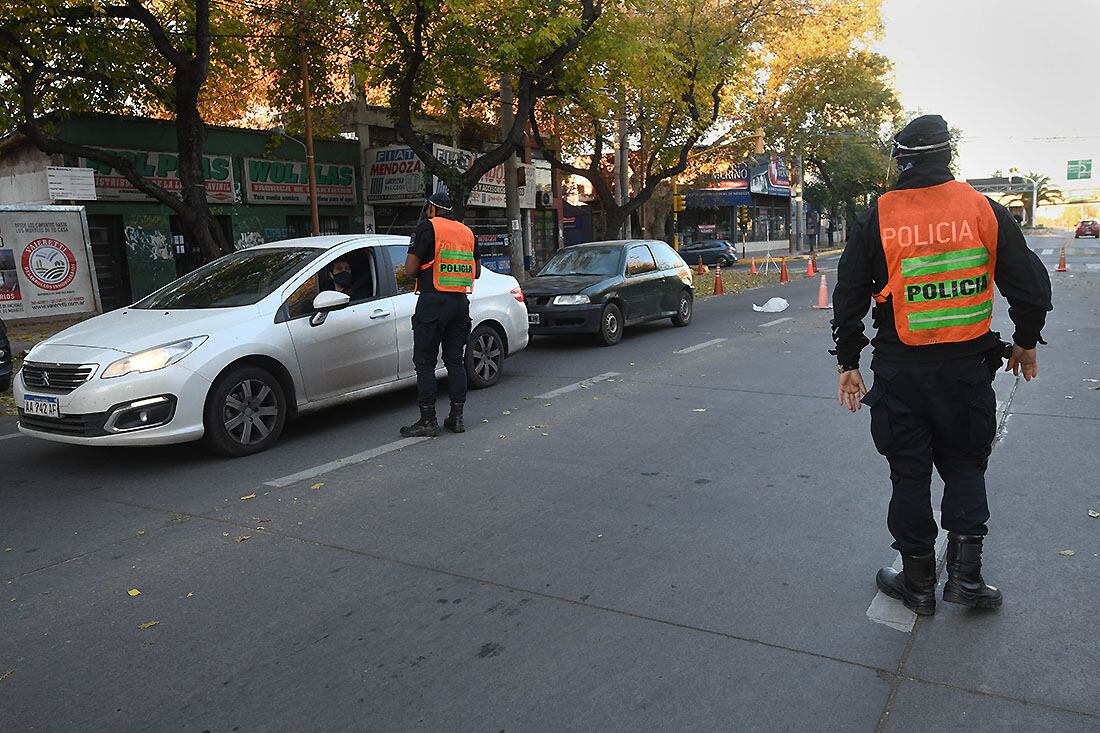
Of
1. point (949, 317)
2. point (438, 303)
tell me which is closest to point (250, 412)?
point (438, 303)

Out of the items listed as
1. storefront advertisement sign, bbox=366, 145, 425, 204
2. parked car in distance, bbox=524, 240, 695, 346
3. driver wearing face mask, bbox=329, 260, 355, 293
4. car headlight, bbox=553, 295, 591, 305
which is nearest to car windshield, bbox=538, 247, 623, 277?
parked car in distance, bbox=524, 240, 695, 346

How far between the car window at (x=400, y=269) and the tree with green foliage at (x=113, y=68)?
713 cm

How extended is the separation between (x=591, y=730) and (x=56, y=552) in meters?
3.20

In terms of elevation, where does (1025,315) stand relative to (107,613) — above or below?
above

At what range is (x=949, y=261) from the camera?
3.21 metres

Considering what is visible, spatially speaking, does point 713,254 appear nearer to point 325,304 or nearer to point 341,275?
point 341,275

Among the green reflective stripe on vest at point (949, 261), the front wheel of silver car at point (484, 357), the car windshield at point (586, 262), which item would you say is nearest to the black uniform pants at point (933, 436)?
the green reflective stripe on vest at point (949, 261)

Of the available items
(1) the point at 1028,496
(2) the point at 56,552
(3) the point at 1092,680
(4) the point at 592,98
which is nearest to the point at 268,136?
(4) the point at 592,98

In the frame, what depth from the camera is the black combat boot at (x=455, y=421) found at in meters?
6.85

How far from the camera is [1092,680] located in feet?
9.45

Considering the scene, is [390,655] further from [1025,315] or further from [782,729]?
[1025,315]

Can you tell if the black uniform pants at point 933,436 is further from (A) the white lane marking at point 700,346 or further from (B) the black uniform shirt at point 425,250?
(A) the white lane marking at point 700,346

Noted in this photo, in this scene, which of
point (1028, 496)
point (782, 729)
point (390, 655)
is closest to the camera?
point (782, 729)

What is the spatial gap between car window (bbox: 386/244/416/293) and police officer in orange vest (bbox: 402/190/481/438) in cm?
105
